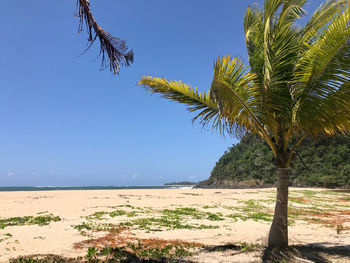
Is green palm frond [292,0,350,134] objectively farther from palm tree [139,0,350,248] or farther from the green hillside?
the green hillside

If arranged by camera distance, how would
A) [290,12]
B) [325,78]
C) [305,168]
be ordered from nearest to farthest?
[325,78] → [290,12] → [305,168]

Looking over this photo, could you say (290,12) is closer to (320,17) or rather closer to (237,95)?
(320,17)

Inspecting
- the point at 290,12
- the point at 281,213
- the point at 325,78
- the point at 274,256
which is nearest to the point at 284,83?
the point at 325,78

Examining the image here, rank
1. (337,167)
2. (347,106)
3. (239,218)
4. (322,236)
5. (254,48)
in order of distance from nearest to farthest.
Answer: (347,106) → (254,48) → (322,236) → (239,218) → (337,167)

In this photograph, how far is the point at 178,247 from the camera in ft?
26.7

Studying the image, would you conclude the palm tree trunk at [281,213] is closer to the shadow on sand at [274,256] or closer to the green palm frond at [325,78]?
the shadow on sand at [274,256]

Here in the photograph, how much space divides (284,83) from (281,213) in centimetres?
355

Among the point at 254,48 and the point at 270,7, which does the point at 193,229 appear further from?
the point at 270,7

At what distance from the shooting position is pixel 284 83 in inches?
271

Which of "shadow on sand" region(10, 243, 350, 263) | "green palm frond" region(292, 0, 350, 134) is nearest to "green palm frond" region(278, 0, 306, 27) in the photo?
"green palm frond" region(292, 0, 350, 134)

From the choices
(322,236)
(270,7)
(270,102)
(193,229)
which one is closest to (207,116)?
(270,102)

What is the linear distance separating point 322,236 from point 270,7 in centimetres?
879

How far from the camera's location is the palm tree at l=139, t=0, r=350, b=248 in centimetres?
594

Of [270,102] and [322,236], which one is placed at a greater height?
[270,102]
